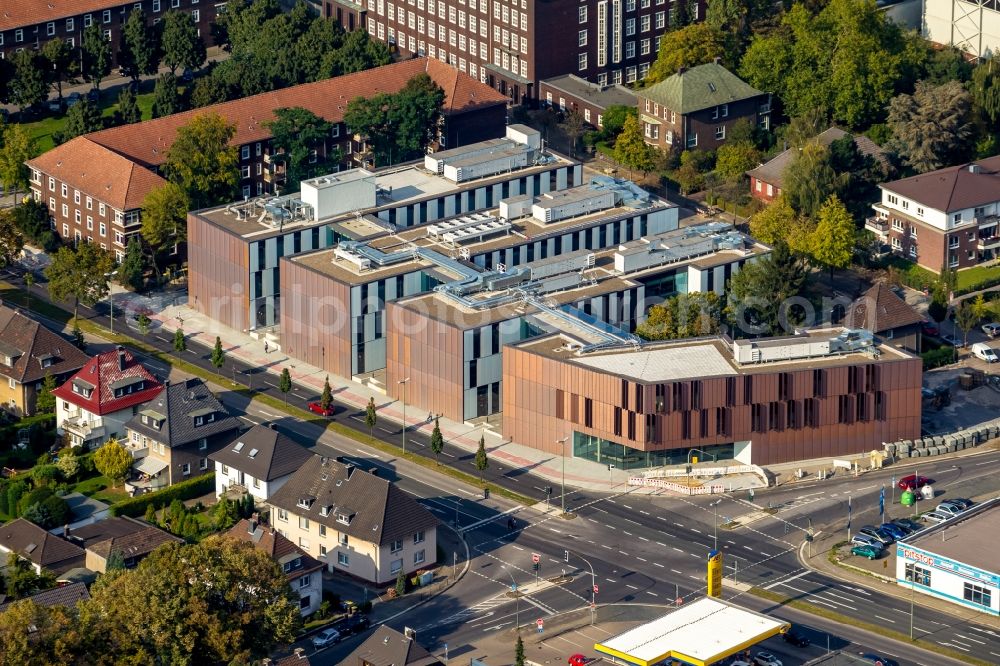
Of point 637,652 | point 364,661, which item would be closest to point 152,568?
point 364,661

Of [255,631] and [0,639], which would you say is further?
[255,631]

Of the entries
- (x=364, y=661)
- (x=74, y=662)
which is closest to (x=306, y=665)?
(x=364, y=661)

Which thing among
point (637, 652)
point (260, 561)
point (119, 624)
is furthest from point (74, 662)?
point (637, 652)

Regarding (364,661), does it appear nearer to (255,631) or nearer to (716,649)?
(255,631)

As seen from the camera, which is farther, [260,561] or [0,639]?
[260,561]

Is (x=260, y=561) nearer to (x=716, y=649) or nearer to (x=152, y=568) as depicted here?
(x=152, y=568)
